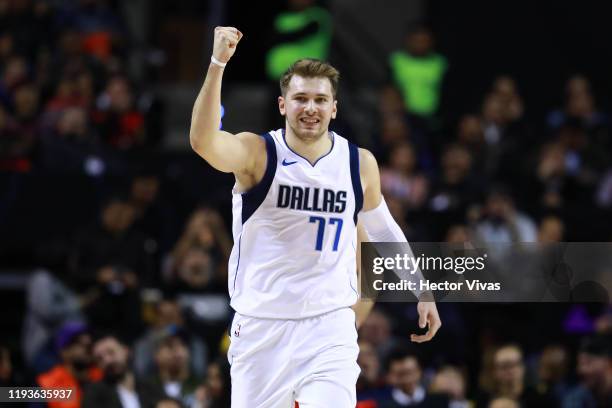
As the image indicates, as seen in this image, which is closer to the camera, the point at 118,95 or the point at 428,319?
the point at 428,319

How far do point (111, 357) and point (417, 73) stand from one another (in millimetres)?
7864

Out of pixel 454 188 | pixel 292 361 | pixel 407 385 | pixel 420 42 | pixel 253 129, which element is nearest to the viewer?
pixel 292 361

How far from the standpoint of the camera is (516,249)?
927 cm

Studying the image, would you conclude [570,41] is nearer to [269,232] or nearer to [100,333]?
[100,333]

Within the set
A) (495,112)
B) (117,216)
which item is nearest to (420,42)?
(495,112)

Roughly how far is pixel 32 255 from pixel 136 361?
2.70 metres

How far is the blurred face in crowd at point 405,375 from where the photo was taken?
10.7 m

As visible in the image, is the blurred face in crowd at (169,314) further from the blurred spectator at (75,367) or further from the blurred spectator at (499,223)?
the blurred spectator at (499,223)

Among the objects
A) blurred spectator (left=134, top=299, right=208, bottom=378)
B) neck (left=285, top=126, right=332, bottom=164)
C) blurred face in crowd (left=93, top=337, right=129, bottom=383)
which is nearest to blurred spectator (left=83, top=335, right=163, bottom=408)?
blurred face in crowd (left=93, top=337, right=129, bottom=383)

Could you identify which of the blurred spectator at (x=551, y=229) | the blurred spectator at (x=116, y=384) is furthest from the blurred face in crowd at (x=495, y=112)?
the blurred spectator at (x=116, y=384)

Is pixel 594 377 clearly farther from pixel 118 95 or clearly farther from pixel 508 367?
pixel 118 95

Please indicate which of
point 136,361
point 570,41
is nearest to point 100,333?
point 136,361

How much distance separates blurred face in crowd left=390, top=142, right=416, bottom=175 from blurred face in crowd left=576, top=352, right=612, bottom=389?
366 centimetres

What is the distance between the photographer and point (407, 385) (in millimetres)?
10688
